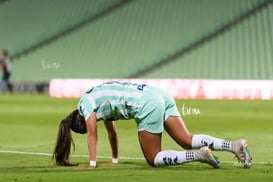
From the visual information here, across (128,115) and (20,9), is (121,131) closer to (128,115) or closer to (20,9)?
(128,115)

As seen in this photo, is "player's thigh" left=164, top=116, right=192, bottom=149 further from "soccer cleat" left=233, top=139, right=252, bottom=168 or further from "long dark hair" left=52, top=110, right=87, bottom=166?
"long dark hair" left=52, top=110, right=87, bottom=166

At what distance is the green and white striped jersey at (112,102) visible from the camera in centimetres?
961

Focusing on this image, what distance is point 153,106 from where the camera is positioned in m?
9.64

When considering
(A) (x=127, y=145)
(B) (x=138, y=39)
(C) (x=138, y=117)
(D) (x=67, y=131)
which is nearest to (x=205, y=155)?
(C) (x=138, y=117)

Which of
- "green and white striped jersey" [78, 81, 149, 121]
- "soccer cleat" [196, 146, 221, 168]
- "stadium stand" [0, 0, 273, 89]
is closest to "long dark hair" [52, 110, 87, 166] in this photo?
"green and white striped jersey" [78, 81, 149, 121]

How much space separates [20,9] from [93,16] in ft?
12.4

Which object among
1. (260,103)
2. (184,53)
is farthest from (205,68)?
(260,103)

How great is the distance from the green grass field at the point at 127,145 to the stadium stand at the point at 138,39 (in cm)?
757

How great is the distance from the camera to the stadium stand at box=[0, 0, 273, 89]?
3444 centimetres

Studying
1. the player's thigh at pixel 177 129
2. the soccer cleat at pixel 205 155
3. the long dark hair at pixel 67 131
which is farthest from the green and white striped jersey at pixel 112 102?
the soccer cleat at pixel 205 155
